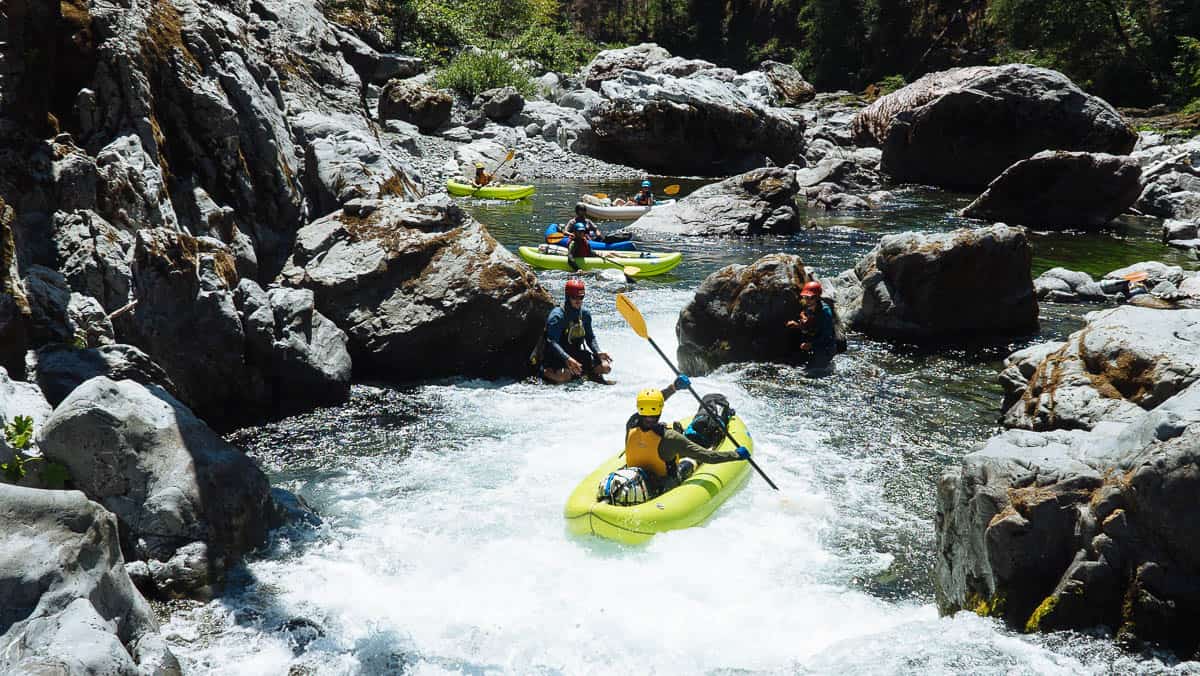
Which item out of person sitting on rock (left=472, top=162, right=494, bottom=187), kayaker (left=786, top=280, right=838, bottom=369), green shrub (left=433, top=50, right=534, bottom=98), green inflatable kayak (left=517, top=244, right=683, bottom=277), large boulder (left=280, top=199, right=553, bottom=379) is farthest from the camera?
green shrub (left=433, top=50, right=534, bottom=98)

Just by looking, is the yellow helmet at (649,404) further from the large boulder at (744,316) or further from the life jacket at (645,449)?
the large boulder at (744,316)

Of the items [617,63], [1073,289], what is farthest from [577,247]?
[617,63]

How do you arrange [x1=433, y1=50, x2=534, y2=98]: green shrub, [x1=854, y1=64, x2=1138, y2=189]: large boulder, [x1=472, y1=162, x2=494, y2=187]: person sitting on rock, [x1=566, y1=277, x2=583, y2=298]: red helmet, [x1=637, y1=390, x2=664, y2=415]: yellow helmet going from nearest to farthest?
1. [x1=637, y1=390, x2=664, y2=415]: yellow helmet
2. [x1=566, y1=277, x2=583, y2=298]: red helmet
3. [x1=854, y1=64, x2=1138, y2=189]: large boulder
4. [x1=472, y1=162, x2=494, y2=187]: person sitting on rock
5. [x1=433, y1=50, x2=534, y2=98]: green shrub

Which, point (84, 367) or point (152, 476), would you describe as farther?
point (84, 367)

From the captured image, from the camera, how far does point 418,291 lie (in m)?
9.96

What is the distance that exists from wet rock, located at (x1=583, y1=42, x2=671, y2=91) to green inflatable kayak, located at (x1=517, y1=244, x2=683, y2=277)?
2264 centimetres

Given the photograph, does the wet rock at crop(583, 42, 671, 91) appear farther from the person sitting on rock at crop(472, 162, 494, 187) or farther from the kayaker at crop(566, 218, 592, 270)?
the kayaker at crop(566, 218, 592, 270)

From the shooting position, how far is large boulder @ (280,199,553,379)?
9.82 meters

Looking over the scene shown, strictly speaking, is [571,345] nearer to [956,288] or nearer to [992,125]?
[956,288]

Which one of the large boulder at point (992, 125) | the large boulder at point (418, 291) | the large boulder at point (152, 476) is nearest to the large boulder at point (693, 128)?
the large boulder at point (992, 125)

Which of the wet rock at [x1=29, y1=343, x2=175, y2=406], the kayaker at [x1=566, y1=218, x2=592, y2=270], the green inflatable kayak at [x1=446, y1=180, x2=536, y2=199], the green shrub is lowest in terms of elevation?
the kayaker at [x1=566, y1=218, x2=592, y2=270]

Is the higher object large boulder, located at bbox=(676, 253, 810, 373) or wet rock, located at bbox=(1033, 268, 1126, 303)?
large boulder, located at bbox=(676, 253, 810, 373)

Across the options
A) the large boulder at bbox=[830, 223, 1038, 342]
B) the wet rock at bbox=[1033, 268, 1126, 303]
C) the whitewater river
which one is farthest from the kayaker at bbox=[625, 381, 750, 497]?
the wet rock at bbox=[1033, 268, 1126, 303]

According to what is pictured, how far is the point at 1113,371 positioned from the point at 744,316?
14.1 ft
